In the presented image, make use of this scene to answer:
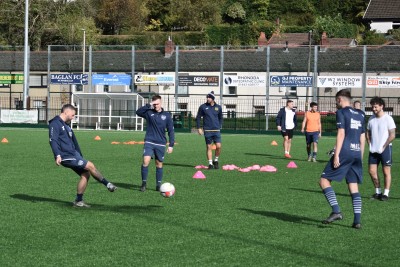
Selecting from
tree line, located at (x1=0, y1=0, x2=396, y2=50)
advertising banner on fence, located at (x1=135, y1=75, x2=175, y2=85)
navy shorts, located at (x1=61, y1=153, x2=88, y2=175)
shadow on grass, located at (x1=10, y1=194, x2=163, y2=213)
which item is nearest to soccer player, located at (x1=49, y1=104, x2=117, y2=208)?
navy shorts, located at (x1=61, y1=153, x2=88, y2=175)

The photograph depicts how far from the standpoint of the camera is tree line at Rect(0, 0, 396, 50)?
298ft

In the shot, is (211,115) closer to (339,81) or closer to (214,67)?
(339,81)

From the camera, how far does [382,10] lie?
101m

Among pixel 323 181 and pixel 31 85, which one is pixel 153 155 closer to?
pixel 323 181

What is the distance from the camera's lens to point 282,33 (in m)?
96.9

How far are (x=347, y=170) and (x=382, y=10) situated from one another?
303ft

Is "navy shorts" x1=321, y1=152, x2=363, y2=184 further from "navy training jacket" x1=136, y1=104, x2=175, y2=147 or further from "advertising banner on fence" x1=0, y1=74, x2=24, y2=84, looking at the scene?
"advertising banner on fence" x1=0, y1=74, x2=24, y2=84

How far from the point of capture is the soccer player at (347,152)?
11.9 m

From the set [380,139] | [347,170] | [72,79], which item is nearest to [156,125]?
[380,139]

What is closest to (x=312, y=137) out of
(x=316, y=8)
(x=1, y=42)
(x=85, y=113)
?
(x=85, y=113)

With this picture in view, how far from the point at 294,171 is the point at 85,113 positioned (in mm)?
34231

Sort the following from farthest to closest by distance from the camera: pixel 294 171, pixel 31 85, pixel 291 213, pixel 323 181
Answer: pixel 31 85
pixel 294 171
pixel 291 213
pixel 323 181

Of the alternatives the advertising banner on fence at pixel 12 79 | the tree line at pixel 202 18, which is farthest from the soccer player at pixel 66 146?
the tree line at pixel 202 18

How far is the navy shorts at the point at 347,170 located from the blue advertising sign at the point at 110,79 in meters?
48.5
